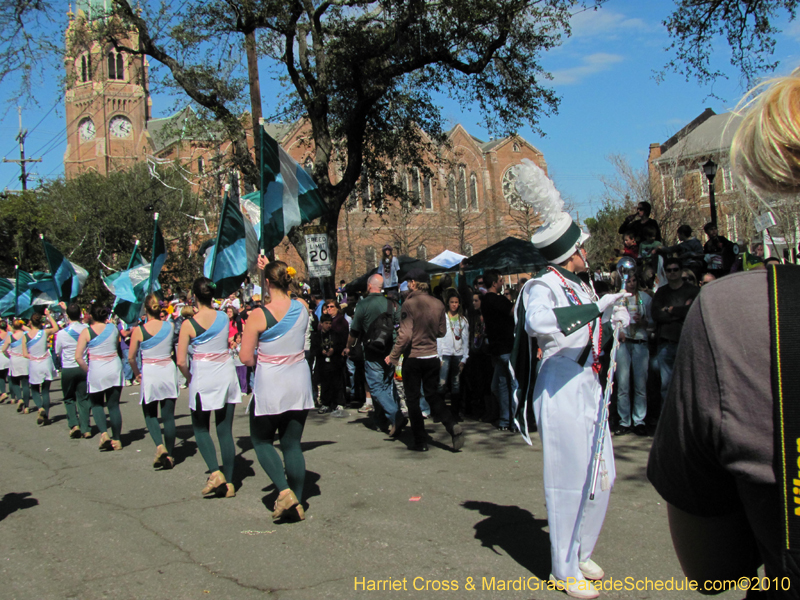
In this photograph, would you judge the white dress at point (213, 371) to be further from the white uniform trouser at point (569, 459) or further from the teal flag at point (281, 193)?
the white uniform trouser at point (569, 459)

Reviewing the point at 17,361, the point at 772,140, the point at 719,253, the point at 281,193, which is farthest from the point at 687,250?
the point at 17,361

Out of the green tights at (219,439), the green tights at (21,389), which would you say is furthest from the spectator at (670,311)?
the green tights at (21,389)

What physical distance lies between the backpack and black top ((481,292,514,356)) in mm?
1295

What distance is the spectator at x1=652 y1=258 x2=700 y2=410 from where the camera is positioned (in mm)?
7711

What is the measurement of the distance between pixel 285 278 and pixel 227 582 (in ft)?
7.58

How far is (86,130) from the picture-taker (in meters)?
81.6

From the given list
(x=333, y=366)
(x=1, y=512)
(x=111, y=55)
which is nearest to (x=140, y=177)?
(x=111, y=55)

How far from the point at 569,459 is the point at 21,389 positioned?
1355 cm

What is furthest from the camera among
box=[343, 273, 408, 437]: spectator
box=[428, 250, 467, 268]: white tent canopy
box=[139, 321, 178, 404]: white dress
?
box=[428, 250, 467, 268]: white tent canopy

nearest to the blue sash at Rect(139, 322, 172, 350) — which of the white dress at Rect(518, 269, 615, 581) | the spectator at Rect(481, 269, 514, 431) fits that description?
the spectator at Rect(481, 269, 514, 431)

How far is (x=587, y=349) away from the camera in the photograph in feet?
12.2

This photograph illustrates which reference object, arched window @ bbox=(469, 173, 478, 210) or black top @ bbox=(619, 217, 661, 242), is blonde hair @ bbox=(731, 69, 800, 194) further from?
arched window @ bbox=(469, 173, 478, 210)

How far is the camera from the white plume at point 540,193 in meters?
3.97

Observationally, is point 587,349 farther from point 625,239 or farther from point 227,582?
point 625,239
